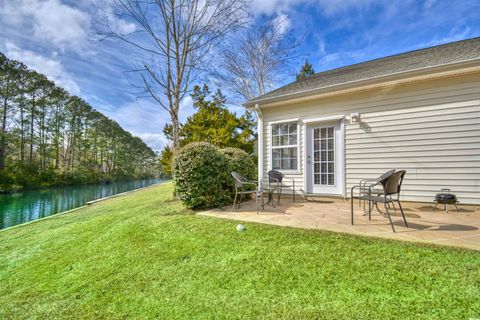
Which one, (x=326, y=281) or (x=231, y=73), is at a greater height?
(x=231, y=73)

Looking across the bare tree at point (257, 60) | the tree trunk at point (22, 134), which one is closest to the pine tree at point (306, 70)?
the bare tree at point (257, 60)

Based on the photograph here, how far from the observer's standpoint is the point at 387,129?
16.3ft

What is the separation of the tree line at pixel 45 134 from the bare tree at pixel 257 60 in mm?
20038

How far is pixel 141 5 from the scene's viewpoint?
7.20 meters

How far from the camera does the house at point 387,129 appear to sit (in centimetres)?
430

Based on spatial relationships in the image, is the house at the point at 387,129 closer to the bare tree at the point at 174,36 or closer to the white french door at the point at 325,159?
the white french door at the point at 325,159

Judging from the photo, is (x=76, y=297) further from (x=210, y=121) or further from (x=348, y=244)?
(x=210, y=121)

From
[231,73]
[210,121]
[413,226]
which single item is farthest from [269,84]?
[413,226]

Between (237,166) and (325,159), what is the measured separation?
228cm

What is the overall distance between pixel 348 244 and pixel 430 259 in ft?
2.40

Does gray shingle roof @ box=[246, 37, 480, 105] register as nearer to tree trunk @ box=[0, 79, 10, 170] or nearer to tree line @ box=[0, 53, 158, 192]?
tree trunk @ box=[0, 79, 10, 170]

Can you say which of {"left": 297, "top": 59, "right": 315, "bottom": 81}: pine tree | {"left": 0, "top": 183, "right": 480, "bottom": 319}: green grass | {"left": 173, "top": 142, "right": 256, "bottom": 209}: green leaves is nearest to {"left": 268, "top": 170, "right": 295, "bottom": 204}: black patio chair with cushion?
{"left": 173, "top": 142, "right": 256, "bottom": 209}: green leaves

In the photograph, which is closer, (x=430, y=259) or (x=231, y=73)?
(x=430, y=259)

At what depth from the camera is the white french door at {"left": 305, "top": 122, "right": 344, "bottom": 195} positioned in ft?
18.0
